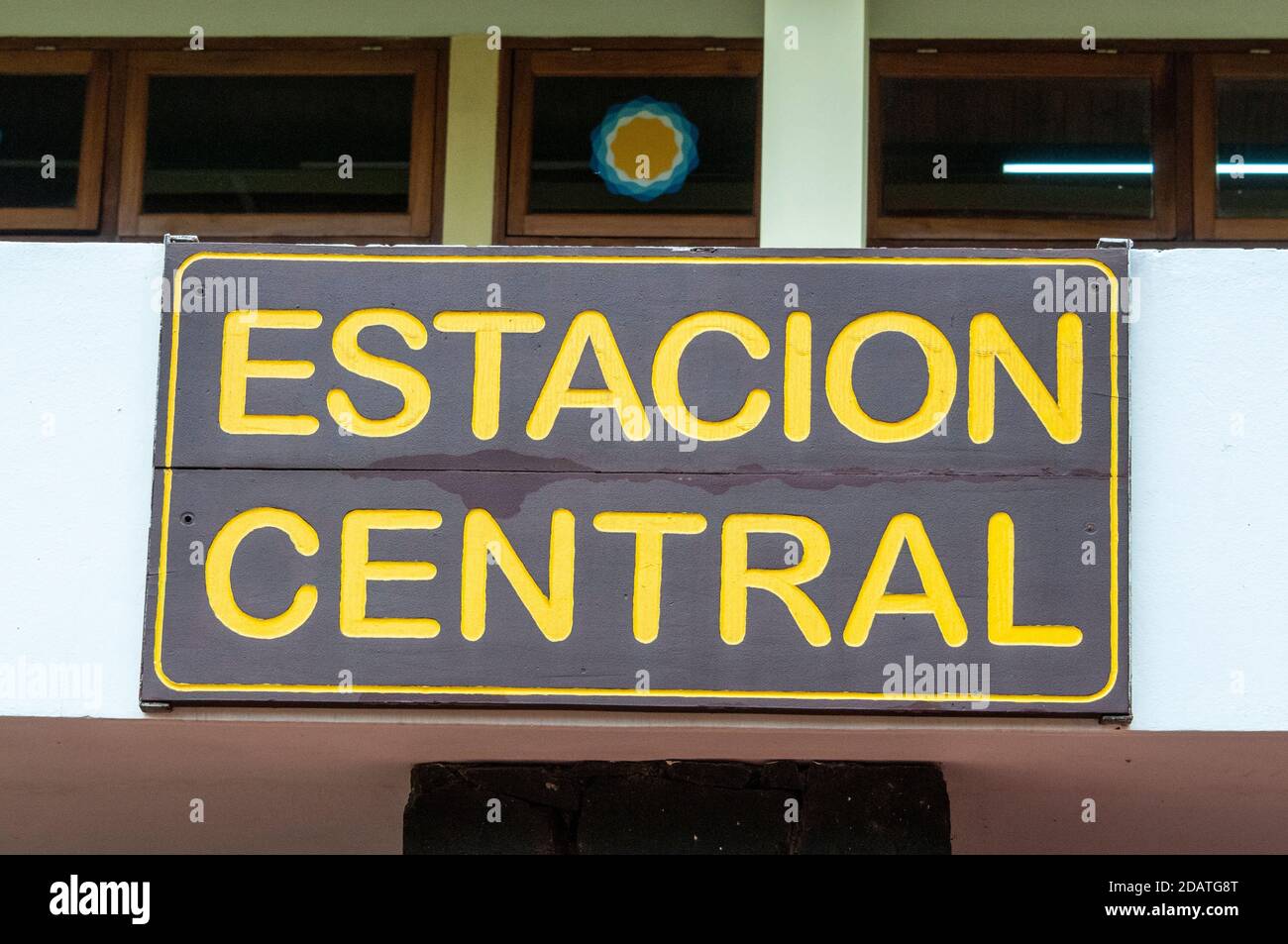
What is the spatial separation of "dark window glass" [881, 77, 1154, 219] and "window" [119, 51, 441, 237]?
153 cm

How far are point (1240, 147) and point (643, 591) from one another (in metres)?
2.85

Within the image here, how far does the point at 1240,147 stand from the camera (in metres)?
6.09

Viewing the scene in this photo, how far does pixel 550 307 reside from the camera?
462 cm

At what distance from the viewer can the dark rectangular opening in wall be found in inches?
202

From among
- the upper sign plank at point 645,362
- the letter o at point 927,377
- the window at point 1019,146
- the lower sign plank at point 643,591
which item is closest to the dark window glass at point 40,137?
the upper sign plank at point 645,362

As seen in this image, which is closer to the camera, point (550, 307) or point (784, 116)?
point (550, 307)

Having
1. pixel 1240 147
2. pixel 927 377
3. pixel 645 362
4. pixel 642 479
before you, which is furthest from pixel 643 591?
pixel 1240 147

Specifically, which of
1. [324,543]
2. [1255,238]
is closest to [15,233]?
[324,543]

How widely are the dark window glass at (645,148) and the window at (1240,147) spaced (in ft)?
4.70

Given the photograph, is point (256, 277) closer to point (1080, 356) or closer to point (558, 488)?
point (558, 488)

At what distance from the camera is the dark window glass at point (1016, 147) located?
6.09 meters

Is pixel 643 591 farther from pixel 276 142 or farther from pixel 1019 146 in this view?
pixel 276 142

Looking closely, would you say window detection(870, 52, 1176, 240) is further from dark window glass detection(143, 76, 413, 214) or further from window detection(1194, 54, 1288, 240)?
dark window glass detection(143, 76, 413, 214)

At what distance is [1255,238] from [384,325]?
9.63 feet
